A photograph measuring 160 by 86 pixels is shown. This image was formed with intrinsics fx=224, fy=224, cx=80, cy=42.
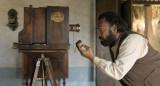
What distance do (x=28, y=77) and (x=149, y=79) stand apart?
208 centimetres

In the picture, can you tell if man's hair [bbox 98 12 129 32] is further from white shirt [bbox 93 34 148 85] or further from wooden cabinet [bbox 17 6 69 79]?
wooden cabinet [bbox 17 6 69 79]

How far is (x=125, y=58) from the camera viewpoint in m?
1.59

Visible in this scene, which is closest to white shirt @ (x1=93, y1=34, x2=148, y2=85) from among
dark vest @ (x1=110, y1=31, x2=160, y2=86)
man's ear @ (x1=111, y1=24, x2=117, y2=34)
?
dark vest @ (x1=110, y1=31, x2=160, y2=86)

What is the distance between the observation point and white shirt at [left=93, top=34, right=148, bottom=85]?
158 centimetres

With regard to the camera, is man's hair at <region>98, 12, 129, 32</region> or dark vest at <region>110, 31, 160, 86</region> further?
man's hair at <region>98, 12, 129, 32</region>

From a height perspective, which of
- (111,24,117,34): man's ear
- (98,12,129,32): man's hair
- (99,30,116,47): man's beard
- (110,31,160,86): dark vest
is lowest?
(110,31,160,86): dark vest

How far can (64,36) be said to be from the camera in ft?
7.72

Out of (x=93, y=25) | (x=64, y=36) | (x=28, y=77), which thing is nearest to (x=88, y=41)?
→ (x=93, y=25)

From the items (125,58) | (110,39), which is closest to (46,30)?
(110,39)

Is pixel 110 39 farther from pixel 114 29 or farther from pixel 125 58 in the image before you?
pixel 125 58

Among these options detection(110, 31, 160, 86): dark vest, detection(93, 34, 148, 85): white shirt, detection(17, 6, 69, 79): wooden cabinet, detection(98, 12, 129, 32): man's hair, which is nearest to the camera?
detection(93, 34, 148, 85): white shirt

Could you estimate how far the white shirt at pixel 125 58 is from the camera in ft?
5.18

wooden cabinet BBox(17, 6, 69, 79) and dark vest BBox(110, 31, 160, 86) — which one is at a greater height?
wooden cabinet BBox(17, 6, 69, 79)

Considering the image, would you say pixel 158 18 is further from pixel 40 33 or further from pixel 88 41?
pixel 40 33
